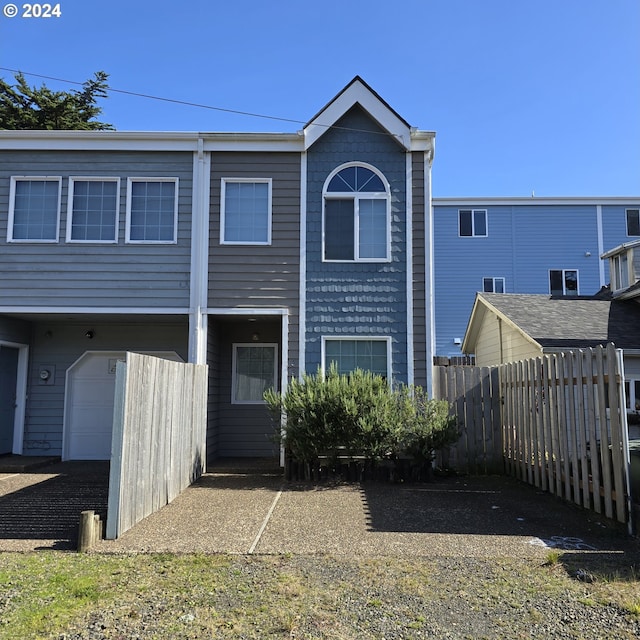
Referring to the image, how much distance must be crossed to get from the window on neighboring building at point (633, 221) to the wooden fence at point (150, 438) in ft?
70.2

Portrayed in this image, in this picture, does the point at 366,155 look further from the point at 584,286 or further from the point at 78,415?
the point at 584,286

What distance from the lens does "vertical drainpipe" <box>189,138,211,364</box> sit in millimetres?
10023

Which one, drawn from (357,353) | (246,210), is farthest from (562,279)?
(246,210)

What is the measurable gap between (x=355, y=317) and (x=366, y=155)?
3.02 metres

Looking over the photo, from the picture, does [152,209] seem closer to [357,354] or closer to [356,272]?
[356,272]

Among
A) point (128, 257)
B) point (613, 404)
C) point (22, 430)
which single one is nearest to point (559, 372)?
point (613, 404)

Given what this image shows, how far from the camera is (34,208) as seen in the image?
10.4 meters

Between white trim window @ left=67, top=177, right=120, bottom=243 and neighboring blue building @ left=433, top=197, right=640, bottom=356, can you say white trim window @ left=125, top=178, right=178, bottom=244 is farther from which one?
neighboring blue building @ left=433, top=197, right=640, bottom=356

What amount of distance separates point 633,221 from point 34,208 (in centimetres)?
2287

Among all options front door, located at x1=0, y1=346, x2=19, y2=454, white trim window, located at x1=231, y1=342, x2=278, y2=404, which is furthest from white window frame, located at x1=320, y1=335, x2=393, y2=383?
front door, located at x1=0, y1=346, x2=19, y2=454

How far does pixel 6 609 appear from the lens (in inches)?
153

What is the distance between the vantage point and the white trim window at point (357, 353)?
10.1 m

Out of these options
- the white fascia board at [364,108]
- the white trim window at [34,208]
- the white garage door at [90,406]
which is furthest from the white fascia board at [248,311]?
the white trim window at [34,208]

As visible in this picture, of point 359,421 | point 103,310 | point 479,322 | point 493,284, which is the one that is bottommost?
point 359,421
